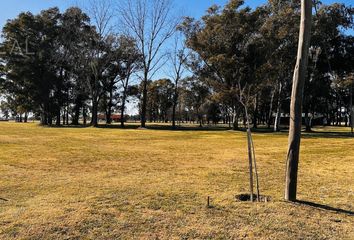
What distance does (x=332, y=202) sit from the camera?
5.45m

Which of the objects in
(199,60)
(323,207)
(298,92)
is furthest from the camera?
(199,60)

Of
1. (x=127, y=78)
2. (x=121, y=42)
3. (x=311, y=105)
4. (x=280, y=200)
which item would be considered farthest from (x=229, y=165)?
(x=127, y=78)

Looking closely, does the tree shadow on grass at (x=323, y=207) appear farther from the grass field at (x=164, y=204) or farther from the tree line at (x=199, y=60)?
the tree line at (x=199, y=60)

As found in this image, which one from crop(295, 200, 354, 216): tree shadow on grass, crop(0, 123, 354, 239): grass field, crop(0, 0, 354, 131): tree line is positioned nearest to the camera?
crop(0, 123, 354, 239): grass field

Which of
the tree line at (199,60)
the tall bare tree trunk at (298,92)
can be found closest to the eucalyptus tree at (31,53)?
the tree line at (199,60)

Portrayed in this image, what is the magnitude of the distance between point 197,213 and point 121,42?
4135cm

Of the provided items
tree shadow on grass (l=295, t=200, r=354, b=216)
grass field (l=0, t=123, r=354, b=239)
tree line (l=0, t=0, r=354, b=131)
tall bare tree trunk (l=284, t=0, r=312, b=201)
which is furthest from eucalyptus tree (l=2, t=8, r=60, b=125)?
tree shadow on grass (l=295, t=200, r=354, b=216)

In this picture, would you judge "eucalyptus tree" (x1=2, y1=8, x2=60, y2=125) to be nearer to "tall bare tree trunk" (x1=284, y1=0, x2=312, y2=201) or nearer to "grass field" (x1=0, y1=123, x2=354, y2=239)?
"grass field" (x1=0, y1=123, x2=354, y2=239)

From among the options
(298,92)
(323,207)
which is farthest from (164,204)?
(298,92)

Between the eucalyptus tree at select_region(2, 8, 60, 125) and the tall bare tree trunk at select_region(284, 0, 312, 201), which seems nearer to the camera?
the tall bare tree trunk at select_region(284, 0, 312, 201)

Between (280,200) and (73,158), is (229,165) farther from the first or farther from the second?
(73,158)

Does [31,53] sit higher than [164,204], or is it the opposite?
[31,53]

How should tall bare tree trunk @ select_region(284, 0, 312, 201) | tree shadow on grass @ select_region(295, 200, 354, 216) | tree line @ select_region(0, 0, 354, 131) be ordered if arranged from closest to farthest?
tree shadow on grass @ select_region(295, 200, 354, 216)
tall bare tree trunk @ select_region(284, 0, 312, 201)
tree line @ select_region(0, 0, 354, 131)

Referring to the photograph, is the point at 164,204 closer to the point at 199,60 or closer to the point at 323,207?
the point at 323,207
